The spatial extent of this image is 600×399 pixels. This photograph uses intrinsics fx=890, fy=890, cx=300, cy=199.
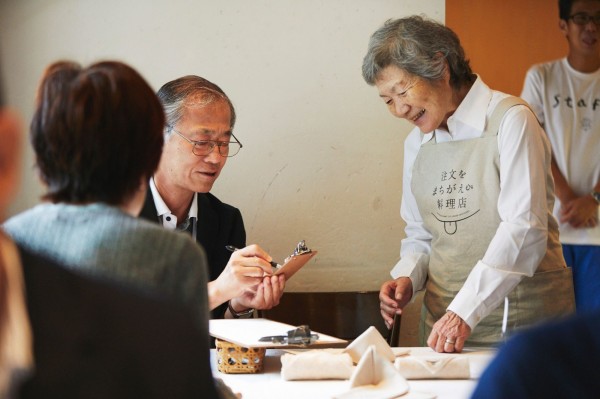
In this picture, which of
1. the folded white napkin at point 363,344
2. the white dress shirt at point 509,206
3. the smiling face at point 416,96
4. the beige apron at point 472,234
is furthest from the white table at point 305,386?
the smiling face at point 416,96

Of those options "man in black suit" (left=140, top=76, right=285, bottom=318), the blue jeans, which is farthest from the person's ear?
"man in black suit" (left=140, top=76, right=285, bottom=318)

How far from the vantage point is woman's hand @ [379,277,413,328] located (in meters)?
3.05

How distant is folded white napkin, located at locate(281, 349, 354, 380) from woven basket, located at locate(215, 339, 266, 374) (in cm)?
12

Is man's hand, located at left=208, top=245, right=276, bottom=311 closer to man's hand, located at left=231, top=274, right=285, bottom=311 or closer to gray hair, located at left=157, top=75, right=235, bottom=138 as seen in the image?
man's hand, located at left=231, top=274, right=285, bottom=311

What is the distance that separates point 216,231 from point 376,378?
1208 mm

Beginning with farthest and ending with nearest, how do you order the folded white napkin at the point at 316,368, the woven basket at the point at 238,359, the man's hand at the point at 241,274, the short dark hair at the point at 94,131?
Result: the man's hand at the point at 241,274
the woven basket at the point at 238,359
the folded white napkin at the point at 316,368
the short dark hair at the point at 94,131

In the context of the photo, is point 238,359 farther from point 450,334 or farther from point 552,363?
point 552,363

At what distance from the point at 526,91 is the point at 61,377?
3231 millimetres

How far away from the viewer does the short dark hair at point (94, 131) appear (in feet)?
4.76

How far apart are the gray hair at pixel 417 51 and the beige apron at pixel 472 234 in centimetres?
23

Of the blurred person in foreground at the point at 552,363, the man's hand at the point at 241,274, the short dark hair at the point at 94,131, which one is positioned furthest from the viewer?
the man's hand at the point at 241,274

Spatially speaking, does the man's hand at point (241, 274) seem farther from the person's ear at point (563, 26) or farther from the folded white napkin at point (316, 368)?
the person's ear at point (563, 26)

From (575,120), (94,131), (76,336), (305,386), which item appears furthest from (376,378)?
(575,120)

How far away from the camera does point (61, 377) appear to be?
969 mm
